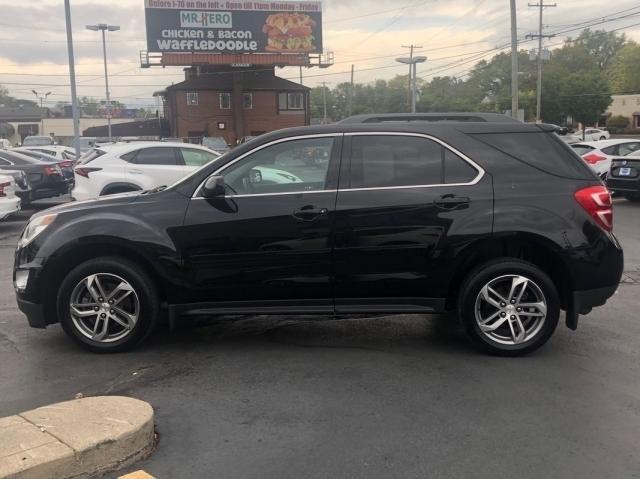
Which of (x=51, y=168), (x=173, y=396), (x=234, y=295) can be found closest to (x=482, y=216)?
(x=234, y=295)

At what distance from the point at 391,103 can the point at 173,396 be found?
320 feet

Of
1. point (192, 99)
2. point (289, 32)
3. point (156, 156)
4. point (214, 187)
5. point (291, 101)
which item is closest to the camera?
point (214, 187)

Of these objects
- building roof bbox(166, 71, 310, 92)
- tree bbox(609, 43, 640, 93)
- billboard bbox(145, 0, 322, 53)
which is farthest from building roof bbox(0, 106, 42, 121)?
tree bbox(609, 43, 640, 93)

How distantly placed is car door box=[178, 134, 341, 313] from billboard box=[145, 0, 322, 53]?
4758 cm

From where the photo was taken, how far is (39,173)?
15.0 metres

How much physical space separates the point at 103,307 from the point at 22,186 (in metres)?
9.99

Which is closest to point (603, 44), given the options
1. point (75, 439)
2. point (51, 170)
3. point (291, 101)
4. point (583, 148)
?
point (291, 101)

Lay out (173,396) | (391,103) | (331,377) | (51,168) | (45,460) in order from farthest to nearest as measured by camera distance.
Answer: (391,103)
(51,168)
(331,377)
(173,396)
(45,460)

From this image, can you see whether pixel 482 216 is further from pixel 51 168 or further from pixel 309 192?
pixel 51 168

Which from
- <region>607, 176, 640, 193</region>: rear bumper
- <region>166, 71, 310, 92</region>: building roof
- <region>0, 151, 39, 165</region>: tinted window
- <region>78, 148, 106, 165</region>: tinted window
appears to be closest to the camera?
<region>78, 148, 106, 165</region>: tinted window

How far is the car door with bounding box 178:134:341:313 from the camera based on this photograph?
188 inches

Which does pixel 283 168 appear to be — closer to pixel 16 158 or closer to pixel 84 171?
pixel 84 171

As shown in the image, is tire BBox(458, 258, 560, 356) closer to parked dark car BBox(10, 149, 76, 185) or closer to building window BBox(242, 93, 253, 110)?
parked dark car BBox(10, 149, 76, 185)

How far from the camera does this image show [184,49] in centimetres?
4909
